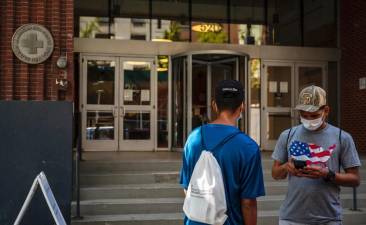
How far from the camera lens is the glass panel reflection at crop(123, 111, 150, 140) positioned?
42.2 feet

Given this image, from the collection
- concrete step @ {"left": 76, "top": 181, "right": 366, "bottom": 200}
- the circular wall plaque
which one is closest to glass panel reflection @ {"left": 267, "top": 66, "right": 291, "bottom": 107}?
concrete step @ {"left": 76, "top": 181, "right": 366, "bottom": 200}

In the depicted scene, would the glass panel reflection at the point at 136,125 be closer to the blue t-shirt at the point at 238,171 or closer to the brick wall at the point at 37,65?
the brick wall at the point at 37,65

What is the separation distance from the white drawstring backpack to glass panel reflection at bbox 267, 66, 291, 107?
11010 mm

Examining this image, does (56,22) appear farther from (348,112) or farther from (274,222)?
(348,112)

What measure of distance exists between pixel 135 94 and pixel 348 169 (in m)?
9.83

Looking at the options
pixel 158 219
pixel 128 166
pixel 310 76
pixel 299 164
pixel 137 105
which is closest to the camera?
pixel 299 164

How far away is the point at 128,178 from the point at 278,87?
6.31m

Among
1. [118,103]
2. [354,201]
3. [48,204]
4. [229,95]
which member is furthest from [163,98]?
[229,95]

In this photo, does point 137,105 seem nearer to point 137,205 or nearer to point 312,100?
point 137,205

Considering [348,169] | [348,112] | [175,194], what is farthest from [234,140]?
[348,112]

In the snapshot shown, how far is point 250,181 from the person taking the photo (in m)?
2.72

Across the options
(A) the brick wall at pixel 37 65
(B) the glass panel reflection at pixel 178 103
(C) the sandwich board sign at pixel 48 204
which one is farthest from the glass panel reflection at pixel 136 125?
(C) the sandwich board sign at pixel 48 204

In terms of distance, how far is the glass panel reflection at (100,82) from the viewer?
12680 mm

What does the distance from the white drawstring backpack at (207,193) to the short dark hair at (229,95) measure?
0.19 meters
